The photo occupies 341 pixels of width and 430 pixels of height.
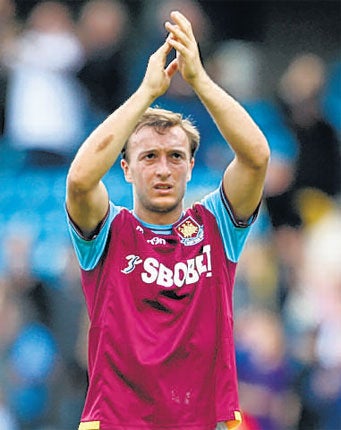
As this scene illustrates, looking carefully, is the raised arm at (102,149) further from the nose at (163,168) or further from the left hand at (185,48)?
the nose at (163,168)

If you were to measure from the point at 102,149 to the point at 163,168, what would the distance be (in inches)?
15.1

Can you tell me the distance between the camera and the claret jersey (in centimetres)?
640

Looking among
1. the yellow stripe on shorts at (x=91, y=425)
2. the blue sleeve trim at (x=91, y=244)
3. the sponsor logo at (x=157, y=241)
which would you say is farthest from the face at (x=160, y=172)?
the yellow stripe on shorts at (x=91, y=425)

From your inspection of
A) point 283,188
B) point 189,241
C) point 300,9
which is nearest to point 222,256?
point 189,241

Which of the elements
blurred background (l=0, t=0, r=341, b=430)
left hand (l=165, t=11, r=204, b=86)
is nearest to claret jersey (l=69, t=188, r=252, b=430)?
left hand (l=165, t=11, r=204, b=86)

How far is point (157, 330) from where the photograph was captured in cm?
646

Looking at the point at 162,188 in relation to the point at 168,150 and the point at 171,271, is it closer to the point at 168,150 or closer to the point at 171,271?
the point at 168,150

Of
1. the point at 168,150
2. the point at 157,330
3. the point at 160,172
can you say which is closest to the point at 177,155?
the point at 168,150

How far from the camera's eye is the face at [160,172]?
261 inches

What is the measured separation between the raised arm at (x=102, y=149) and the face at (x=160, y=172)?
0.91 ft

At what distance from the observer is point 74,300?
36.8 feet

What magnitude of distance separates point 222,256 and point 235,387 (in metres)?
0.64

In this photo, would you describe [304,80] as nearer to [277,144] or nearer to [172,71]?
[277,144]

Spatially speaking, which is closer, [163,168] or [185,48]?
[185,48]
